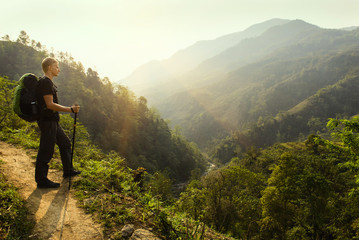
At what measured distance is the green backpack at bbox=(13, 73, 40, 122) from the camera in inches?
151

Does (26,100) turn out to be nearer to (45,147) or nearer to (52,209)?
(45,147)

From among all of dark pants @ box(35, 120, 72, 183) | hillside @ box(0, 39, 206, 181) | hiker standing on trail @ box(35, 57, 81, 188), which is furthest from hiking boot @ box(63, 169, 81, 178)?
hillside @ box(0, 39, 206, 181)

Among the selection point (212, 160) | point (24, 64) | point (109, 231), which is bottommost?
point (212, 160)

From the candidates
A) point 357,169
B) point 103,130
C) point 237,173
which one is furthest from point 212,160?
point 357,169

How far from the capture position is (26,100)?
3842 mm

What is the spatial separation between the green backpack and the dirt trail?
134 cm

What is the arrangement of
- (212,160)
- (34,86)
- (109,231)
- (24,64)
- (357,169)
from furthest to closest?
(212,160) < (24,64) < (357,169) < (34,86) < (109,231)

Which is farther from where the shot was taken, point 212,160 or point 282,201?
point 212,160

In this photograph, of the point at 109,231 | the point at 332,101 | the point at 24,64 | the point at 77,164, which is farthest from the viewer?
the point at 332,101

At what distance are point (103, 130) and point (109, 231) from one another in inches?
2235

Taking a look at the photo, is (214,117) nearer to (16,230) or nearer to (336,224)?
(336,224)

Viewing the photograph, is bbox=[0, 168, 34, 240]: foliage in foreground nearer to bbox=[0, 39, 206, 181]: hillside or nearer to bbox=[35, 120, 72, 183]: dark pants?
bbox=[35, 120, 72, 183]: dark pants

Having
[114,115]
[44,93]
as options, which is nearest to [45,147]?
[44,93]

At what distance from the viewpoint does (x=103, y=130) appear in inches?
2206
